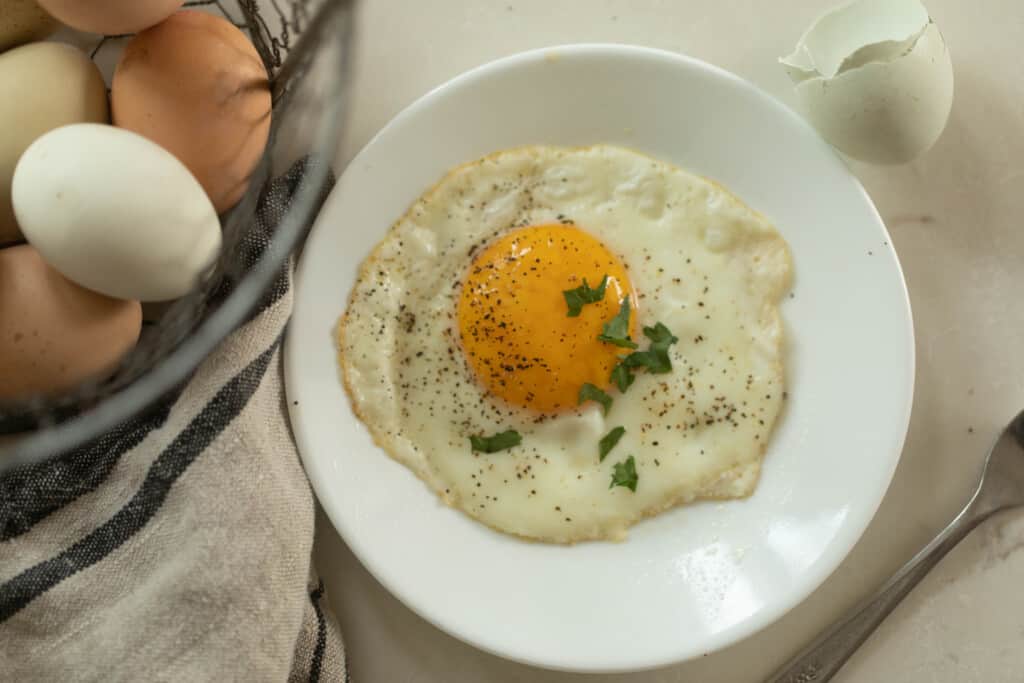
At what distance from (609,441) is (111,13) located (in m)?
A: 0.67

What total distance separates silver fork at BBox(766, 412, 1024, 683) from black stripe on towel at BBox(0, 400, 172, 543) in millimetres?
798

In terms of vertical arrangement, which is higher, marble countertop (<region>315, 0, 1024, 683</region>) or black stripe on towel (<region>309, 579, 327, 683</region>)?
marble countertop (<region>315, 0, 1024, 683</region>)

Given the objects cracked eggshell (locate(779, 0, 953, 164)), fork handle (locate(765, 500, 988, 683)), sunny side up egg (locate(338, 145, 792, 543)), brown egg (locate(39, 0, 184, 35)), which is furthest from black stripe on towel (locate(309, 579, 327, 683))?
cracked eggshell (locate(779, 0, 953, 164))

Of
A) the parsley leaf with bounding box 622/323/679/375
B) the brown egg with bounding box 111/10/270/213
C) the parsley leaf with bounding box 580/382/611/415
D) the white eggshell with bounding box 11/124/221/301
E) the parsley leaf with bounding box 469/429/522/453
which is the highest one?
the brown egg with bounding box 111/10/270/213

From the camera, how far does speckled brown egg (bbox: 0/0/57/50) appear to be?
2.94ft

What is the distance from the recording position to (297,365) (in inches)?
40.3

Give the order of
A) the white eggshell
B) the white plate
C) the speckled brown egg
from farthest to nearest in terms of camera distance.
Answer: the white plate
the speckled brown egg
the white eggshell

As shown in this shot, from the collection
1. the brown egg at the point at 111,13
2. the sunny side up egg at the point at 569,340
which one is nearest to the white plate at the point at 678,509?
the sunny side up egg at the point at 569,340

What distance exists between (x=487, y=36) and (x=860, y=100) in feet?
1.47

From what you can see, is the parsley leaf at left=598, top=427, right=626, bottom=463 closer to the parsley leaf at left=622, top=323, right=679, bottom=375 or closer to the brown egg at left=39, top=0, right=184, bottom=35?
the parsley leaf at left=622, top=323, right=679, bottom=375

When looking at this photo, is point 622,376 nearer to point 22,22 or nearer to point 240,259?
point 240,259

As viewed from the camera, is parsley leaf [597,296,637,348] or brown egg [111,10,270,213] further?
parsley leaf [597,296,637,348]

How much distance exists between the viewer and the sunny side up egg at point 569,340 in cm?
106

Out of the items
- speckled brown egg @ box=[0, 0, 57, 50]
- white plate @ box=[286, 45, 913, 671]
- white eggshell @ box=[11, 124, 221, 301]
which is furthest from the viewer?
white plate @ box=[286, 45, 913, 671]
